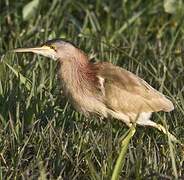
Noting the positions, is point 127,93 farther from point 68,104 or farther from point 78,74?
point 68,104

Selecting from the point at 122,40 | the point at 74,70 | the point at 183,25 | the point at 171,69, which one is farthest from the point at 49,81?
the point at 183,25

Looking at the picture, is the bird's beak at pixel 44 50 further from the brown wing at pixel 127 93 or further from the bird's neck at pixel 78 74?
the brown wing at pixel 127 93

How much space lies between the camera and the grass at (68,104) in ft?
12.1

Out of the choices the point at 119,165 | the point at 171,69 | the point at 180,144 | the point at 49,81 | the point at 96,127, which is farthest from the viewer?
the point at 171,69

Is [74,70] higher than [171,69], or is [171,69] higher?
[74,70]

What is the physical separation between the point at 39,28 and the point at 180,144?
2.29m

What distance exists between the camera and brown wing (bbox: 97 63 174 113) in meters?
4.26

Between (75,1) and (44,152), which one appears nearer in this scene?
(44,152)

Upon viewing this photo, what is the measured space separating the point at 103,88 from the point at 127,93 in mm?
160

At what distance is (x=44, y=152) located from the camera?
12.5ft

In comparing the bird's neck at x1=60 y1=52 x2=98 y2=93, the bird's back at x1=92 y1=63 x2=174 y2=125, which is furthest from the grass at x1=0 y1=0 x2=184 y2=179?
the bird's neck at x1=60 y1=52 x2=98 y2=93

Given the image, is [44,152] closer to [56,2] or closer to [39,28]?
[39,28]

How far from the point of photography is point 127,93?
14.1ft

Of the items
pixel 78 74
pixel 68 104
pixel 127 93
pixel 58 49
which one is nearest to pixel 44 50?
pixel 58 49
